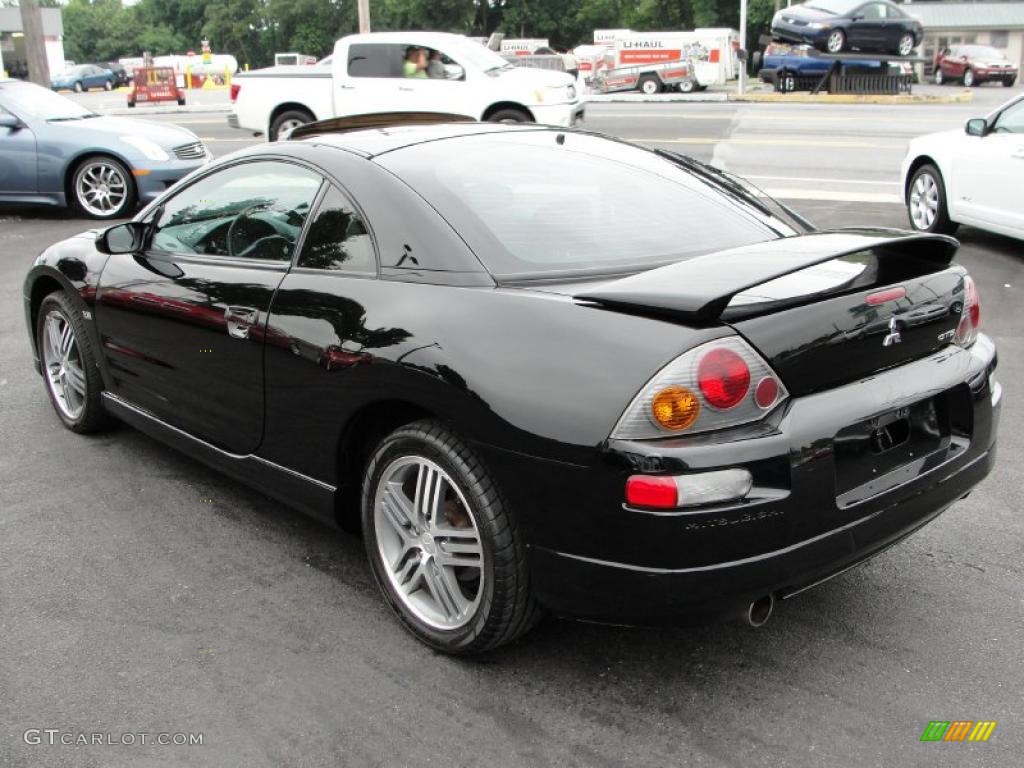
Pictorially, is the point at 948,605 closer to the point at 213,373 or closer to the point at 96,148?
the point at 213,373

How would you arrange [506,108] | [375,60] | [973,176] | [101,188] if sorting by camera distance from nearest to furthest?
[973,176]
[101,188]
[506,108]
[375,60]

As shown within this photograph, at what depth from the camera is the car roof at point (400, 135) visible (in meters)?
3.67

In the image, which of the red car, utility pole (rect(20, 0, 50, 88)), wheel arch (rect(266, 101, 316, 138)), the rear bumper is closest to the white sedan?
the rear bumper

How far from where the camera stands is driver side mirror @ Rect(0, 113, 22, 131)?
37.6 feet

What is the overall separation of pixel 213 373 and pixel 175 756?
4.99 feet

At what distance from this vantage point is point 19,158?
452 inches

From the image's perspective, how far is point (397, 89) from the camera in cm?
1528

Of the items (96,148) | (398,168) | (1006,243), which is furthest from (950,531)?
(96,148)

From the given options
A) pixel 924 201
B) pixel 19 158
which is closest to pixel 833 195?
pixel 924 201

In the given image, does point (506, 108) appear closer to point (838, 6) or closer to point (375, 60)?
point (375, 60)

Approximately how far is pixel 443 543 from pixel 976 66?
44.5 m

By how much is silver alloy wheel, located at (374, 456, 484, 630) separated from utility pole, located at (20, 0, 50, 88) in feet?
68.2

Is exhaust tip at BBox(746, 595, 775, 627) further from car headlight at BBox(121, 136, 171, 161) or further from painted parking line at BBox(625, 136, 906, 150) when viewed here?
painted parking line at BBox(625, 136, 906, 150)

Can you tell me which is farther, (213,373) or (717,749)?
(213,373)
